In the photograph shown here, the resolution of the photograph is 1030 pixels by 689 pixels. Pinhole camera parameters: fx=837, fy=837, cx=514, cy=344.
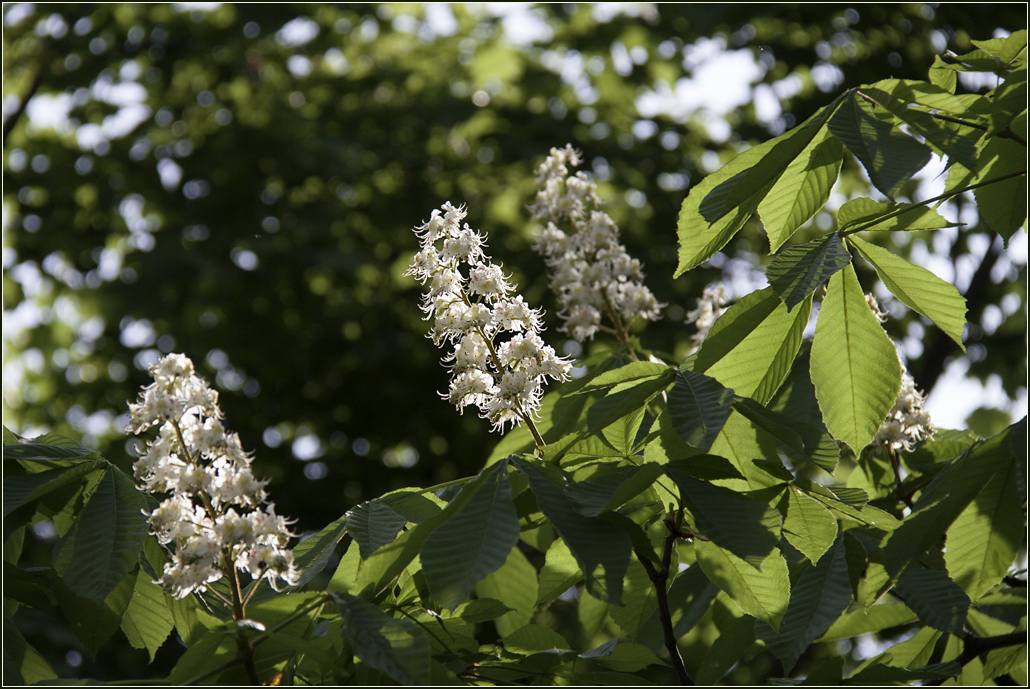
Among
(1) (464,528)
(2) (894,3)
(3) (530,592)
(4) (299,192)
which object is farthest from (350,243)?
(1) (464,528)

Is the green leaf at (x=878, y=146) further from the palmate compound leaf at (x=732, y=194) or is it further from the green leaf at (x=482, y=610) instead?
the green leaf at (x=482, y=610)

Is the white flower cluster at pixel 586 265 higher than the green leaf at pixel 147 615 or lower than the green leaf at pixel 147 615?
higher

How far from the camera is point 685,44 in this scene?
5484mm

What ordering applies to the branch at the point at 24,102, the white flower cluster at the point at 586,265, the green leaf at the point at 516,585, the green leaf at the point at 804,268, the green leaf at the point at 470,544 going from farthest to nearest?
1. the branch at the point at 24,102
2. the white flower cluster at the point at 586,265
3. the green leaf at the point at 516,585
4. the green leaf at the point at 804,268
5. the green leaf at the point at 470,544

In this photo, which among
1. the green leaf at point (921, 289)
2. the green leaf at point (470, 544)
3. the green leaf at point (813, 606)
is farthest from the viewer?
the green leaf at point (921, 289)

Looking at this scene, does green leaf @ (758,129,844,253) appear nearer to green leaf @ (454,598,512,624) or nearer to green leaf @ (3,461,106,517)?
green leaf @ (454,598,512,624)

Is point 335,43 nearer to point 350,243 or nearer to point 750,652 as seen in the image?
point 350,243

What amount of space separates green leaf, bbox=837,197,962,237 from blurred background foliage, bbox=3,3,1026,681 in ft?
10.8

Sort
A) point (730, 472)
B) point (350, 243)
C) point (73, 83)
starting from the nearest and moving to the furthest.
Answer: point (730, 472)
point (350, 243)
point (73, 83)

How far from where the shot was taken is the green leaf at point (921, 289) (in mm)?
1529

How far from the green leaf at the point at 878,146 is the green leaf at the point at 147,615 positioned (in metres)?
1.57

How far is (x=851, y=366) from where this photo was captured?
1.56m

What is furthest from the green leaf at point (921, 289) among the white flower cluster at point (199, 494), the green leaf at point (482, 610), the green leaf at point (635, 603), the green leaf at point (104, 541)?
the green leaf at point (104, 541)

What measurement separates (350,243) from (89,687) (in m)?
4.97
